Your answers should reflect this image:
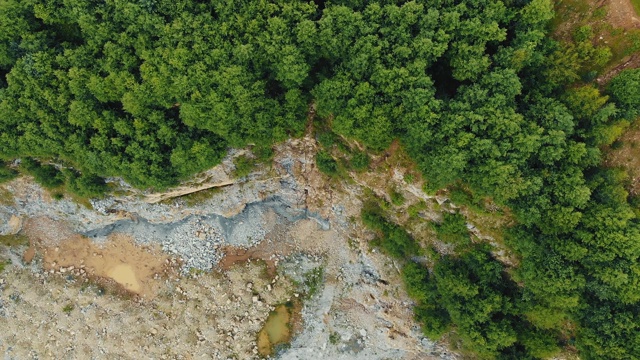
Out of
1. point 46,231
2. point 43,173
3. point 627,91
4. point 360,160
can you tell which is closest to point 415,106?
point 360,160

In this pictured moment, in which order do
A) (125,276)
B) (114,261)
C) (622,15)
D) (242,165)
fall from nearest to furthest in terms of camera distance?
(622,15), (242,165), (125,276), (114,261)

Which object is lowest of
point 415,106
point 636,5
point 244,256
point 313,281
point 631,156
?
point 244,256

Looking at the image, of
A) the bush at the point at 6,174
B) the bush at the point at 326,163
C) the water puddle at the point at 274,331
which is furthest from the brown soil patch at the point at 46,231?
the bush at the point at 326,163

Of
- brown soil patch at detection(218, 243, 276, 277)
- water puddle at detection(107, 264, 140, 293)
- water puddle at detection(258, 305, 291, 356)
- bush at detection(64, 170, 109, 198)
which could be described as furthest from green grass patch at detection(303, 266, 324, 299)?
bush at detection(64, 170, 109, 198)

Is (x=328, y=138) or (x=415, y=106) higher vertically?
(x=415, y=106)

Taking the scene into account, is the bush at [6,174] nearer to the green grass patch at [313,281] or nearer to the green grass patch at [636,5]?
the green grass patch at [313,281]

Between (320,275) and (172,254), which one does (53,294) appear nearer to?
(172,254)

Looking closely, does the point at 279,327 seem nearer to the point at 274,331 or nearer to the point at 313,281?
the point at 274,331
